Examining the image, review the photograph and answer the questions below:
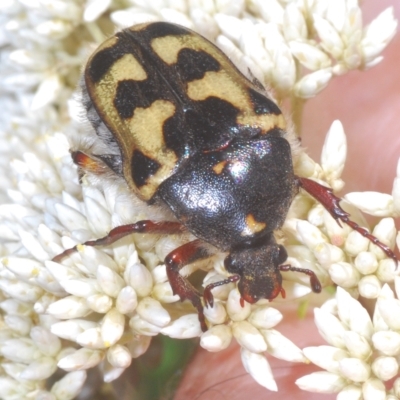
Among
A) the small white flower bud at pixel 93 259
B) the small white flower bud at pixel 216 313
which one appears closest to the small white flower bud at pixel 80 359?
the small white flower bud at pixel 93 259

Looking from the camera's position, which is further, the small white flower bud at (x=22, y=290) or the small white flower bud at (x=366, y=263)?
the small white flower bud at (x=22, y=290)

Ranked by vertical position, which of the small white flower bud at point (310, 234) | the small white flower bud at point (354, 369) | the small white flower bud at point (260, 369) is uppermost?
the small white flower bud at point (310, 234)

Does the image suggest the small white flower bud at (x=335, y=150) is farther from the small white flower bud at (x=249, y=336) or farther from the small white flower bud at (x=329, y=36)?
the small white flower bud at (x=249, y=336)

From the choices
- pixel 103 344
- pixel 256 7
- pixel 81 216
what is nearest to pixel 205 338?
pixel 103 344

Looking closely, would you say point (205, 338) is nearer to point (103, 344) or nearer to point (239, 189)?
point (103, 344)

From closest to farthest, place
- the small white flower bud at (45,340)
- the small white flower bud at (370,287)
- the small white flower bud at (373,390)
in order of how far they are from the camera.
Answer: the small white flower bud at (373,390), the small white flower bud at (370,287), the small white flower bud at (45,340)

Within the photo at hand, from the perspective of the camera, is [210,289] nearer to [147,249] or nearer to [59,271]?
[147,249]

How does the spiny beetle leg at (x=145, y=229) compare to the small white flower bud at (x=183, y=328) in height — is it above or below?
above

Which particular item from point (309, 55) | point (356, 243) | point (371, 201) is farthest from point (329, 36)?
point (356, 243)
